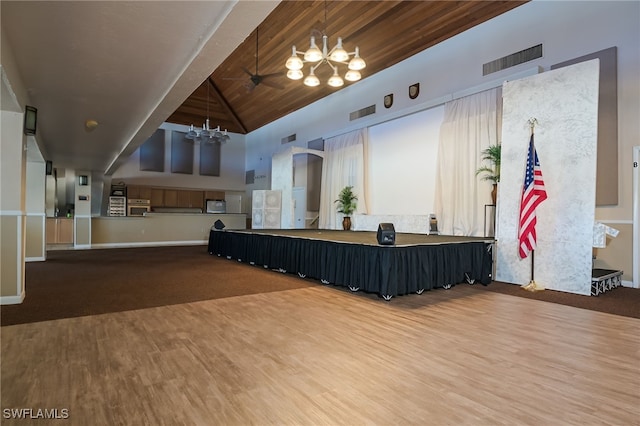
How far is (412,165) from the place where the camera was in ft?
26.2

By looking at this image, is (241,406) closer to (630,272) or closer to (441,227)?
(630,272)

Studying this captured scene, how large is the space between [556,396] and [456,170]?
18.5ft

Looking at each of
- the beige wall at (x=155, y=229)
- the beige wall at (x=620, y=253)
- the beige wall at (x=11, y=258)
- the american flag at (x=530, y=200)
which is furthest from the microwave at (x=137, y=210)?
the beige wall at (x=620, y=253)

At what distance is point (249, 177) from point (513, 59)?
10492 mm

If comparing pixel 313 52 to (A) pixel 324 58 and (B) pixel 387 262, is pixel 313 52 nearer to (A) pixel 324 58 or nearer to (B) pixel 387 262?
(A) pixel 324 58

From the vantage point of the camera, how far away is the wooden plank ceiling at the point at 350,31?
260 inches

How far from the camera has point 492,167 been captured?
6383mm

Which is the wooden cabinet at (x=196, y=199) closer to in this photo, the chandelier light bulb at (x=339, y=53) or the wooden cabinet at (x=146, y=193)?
the wooden cabinet at (x=146, y=193)

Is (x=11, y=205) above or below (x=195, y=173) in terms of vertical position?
below

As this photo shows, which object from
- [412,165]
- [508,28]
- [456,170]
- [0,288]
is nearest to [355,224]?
[412,165]

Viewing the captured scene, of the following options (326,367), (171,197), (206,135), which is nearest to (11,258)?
(326,367)

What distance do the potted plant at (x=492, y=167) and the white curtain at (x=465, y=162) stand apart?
11cm

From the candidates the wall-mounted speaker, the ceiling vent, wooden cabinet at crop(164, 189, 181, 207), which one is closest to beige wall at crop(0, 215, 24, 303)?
the wall-mounted speaker

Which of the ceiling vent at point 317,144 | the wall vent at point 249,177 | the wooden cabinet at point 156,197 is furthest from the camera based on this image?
the wall vent at point 249,177
